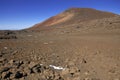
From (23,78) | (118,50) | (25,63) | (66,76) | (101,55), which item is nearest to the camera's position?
(23,78)

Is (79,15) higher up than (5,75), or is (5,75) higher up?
(79,15)

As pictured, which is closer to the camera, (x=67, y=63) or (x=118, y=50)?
(x=67, y=63)

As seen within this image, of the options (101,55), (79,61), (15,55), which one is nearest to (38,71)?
(79,61)

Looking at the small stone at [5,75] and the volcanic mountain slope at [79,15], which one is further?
the volcanic mountain slope at [79,15]

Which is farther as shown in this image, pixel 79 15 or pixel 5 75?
pixel 79 15

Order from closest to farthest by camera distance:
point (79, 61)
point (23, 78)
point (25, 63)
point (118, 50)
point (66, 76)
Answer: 1. point (23, 78)
2. point (66, 76)
3. point (25, 63)
4. point (79, 61)
5. point (118, 50)

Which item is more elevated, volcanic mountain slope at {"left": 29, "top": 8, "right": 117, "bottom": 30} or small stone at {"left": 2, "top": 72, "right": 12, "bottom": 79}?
volcanic mountain slope at {"left": 29, "top": 8, "right": 117, "bottom": 30}

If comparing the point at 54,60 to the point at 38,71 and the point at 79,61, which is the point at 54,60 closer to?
the point at 79,61

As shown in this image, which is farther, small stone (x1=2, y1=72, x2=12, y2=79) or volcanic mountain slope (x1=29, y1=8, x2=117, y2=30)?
volcanic mountain slope (x1=29, y1=8, x2=117, y2=30)

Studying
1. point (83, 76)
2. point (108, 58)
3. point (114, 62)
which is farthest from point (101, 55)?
point (83, 76)

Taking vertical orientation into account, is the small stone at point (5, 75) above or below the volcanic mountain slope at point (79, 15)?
below

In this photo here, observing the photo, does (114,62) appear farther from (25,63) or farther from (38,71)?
(25,63)
